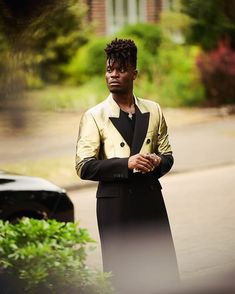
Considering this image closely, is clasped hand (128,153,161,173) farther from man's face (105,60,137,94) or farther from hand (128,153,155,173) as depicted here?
man's face (105,60,137,94)

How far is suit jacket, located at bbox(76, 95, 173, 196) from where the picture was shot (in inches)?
76.3

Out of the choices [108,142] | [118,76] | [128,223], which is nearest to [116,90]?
[118,76]

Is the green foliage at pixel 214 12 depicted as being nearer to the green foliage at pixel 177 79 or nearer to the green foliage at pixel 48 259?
the green foliage at pixel 48 259

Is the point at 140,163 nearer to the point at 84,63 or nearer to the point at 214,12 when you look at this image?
the point at 214,12

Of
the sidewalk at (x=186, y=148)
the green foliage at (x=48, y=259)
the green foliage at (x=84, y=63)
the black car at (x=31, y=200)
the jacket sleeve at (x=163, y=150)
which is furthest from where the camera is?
the sidewalk at (x=186, y=148)

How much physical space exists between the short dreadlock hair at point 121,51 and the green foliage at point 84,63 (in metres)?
0.11

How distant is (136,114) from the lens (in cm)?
201

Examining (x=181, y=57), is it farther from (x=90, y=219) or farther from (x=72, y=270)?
(x=72, y=270)

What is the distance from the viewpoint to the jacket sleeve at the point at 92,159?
193 centimetres

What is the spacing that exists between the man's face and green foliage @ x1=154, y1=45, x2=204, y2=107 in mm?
9255

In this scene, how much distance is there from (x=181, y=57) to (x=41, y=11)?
13.4 m

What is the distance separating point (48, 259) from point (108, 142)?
1.34 feet

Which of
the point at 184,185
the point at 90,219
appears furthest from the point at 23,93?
the point at 184,185

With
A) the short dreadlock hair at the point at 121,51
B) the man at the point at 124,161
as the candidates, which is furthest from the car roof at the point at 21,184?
the short dreadlock hair at the point at 121,51
